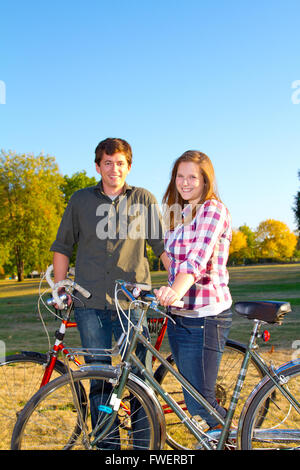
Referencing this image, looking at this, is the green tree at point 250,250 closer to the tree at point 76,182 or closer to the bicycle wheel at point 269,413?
the tree at point 76,182

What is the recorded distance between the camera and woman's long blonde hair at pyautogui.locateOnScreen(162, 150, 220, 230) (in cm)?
289

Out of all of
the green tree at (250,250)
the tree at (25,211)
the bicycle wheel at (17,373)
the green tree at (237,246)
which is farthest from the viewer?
the green tree at (250,250)

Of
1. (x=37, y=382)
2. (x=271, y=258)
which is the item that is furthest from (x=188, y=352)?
(x=271, y=258)

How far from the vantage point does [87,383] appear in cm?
286

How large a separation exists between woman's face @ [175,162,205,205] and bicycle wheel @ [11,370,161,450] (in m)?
1.23

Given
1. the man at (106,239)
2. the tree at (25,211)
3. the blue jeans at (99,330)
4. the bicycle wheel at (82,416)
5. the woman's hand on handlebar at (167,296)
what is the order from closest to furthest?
the woman's hand on handlebar at (167,296) → the bicycle wheel at (82,416) → the blue jeans at (99,330) → the man at (106,239) → the tree at (25,211)

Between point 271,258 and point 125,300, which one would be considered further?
point 271,258

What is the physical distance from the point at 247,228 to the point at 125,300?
120374mm

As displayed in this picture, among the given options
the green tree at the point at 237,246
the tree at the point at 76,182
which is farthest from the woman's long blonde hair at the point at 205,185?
the green tree at the point at 237,246

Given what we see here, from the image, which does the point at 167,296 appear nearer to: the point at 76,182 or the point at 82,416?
the point at 82,416

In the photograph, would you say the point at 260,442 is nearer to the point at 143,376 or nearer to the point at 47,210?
the point at 143,376

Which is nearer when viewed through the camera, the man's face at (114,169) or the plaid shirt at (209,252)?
the plaid shirt at (209,252)

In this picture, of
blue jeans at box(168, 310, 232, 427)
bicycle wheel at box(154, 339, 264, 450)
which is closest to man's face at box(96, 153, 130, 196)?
blue jeans at box(168, 310, 232, 427)

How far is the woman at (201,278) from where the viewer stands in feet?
9.01
